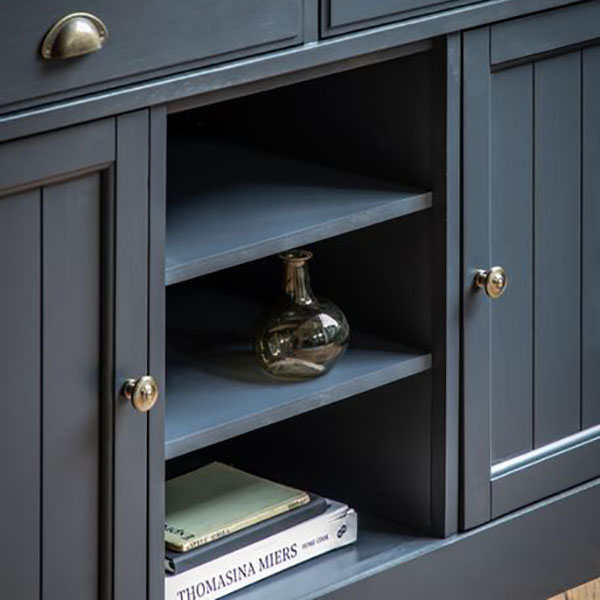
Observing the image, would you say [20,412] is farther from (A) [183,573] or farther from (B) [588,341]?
(B) [588,341]

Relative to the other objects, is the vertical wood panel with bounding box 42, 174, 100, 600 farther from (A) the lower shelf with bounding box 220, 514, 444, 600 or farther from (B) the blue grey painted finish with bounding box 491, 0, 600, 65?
(B) the blue grey painted finish with bounding box 491, 0, 600, 65

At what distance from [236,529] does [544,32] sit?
2.23 feet

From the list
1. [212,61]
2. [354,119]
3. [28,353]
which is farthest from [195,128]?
[28,353]

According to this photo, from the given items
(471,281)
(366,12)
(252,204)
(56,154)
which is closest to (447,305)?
(471,281)

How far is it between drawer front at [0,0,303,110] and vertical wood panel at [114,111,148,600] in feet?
0.21

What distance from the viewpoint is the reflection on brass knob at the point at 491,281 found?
217 centimetres

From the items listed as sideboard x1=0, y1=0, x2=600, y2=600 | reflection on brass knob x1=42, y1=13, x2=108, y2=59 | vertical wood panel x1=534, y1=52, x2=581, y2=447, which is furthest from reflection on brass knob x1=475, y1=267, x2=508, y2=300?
reflection on brass knob x1=42, y1=13, x2=108, y2=59

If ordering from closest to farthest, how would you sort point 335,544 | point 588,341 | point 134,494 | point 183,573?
point 134,494 < point 183,573 < point 335,544 < point 588,341

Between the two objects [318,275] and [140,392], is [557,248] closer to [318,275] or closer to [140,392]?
[318,275]

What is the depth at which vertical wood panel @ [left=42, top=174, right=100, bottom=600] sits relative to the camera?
A: 175cm

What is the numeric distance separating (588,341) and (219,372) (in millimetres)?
530

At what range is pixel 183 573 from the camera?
6.70ft

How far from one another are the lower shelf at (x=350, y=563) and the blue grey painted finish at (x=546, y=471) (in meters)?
0.12

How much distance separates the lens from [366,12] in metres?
1.95
